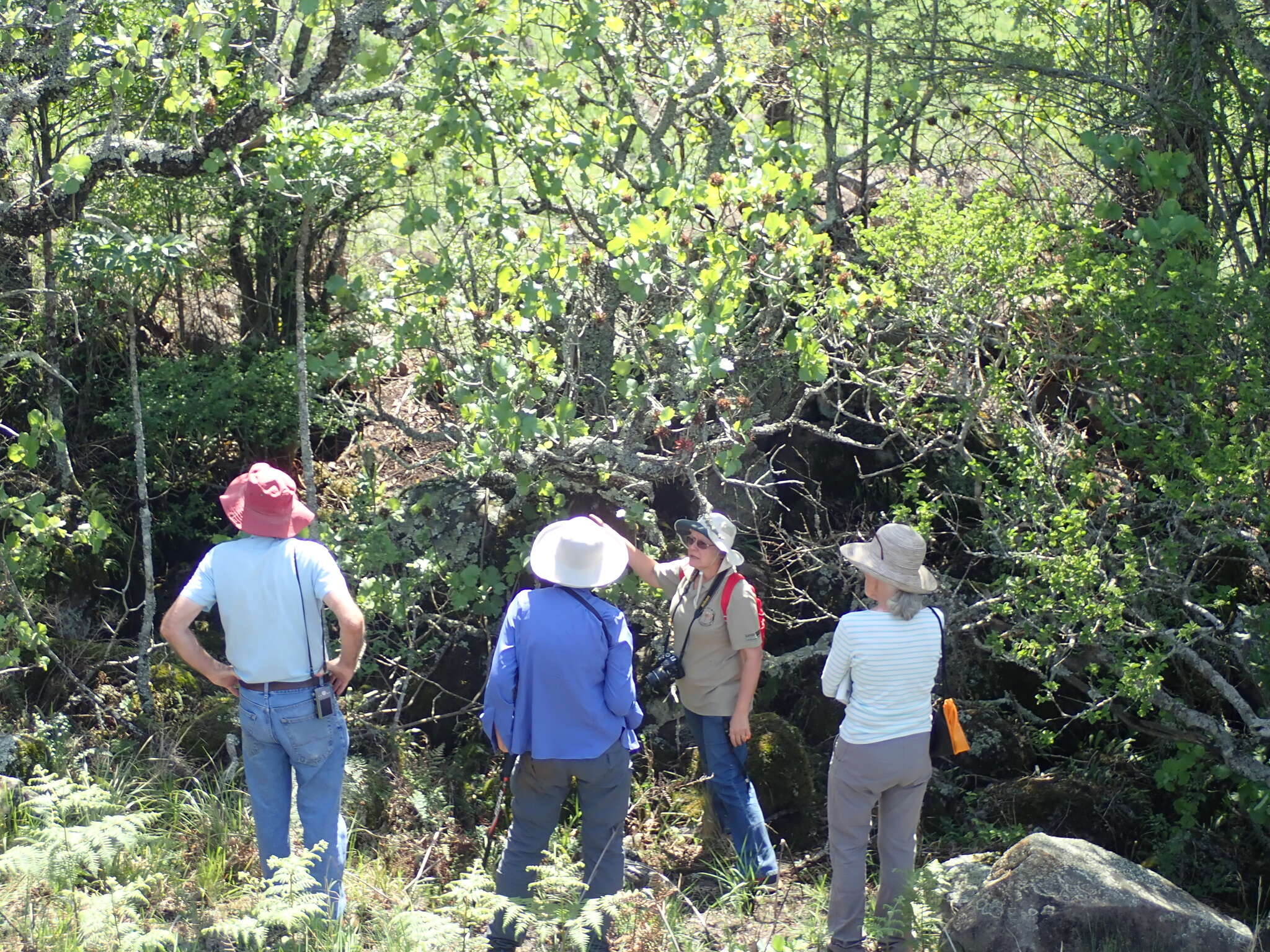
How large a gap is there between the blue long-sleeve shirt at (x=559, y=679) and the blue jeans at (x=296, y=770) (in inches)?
24.7

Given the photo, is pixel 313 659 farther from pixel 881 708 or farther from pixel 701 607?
pixel 881 708

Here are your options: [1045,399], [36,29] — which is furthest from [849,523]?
[36,29]

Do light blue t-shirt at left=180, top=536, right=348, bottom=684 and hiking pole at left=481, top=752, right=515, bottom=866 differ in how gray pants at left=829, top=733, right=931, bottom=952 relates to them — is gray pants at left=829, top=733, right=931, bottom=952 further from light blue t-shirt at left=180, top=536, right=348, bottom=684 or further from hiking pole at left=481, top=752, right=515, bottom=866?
light blue t-shirt at left=180, top=536, right=348, bottom=684

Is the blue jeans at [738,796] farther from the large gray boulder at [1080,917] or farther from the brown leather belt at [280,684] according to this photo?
the brown leather belt at [280,684]

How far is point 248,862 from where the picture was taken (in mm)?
4988

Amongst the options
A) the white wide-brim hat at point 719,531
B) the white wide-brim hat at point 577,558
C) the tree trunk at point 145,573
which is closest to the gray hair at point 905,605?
the white wide-brim hat at point 719,531

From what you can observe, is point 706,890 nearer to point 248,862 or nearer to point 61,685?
point 248,862

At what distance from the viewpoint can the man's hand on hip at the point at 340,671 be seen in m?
4.18

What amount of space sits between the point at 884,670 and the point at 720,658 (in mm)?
957

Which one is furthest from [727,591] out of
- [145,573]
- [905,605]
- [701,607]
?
[145,573]

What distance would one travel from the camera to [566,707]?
3986mm

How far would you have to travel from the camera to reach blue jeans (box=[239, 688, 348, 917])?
4.11 metres

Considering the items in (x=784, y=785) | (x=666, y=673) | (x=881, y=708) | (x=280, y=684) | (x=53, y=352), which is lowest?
(x=784, y=785)

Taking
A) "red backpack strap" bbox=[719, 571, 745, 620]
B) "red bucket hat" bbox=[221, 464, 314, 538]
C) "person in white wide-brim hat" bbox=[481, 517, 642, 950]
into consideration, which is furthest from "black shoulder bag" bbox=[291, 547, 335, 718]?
"red backpack strap" bbox=[719, 571, 745, 620]
